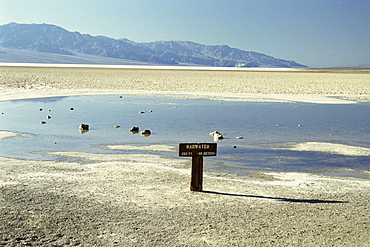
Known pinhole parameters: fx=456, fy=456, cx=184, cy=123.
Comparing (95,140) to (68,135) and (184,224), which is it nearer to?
(68,135)

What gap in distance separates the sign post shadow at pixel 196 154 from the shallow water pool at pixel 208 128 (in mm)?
1655

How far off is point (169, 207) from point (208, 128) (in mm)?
7816

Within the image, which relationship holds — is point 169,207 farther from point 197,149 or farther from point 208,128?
point 208,128

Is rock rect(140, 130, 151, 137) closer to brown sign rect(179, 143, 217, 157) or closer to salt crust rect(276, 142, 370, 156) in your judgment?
salt crust rect(276, 142, 370, 156)

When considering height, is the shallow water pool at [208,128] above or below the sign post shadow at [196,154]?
below

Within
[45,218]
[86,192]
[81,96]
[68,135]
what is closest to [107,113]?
[68,135]

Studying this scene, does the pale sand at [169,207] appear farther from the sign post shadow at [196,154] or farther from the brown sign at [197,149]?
the brown sign at [197,149]

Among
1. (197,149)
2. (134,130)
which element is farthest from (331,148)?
(134,130)

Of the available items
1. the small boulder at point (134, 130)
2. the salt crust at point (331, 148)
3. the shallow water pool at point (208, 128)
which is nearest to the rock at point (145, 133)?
the shallow water pool at point (208, 128)

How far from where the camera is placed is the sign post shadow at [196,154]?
6.76m

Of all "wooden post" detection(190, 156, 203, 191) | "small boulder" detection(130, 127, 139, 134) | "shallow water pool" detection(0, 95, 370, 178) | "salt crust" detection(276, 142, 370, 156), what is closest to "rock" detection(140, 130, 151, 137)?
"shallow water pool" detection(0, 95, 370, 178)

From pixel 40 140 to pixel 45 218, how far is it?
5.96m

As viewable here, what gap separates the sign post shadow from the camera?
22.2 feet

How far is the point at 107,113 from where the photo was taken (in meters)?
17.3
